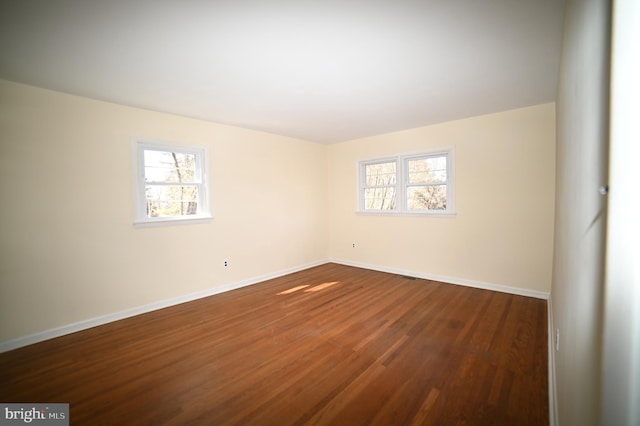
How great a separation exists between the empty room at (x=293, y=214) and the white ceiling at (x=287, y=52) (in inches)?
0.9

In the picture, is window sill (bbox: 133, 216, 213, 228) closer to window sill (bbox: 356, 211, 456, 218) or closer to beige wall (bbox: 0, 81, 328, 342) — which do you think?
beige wall (bbox: 0, 81, 328, 342)

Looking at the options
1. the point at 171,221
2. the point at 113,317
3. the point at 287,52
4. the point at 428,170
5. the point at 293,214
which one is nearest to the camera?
the point at 287,52

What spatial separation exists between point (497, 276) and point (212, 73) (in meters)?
4.46

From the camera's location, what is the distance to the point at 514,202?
3.71 meters

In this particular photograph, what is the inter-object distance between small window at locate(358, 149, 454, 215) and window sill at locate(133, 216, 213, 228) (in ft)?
9.91

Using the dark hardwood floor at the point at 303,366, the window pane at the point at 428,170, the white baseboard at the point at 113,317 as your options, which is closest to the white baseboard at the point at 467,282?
the dark hardwood floor at the point at 303,366

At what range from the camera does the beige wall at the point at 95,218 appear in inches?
103

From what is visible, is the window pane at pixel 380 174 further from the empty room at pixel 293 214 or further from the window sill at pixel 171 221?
the window sill at pixel 171 221

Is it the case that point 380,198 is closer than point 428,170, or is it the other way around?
point 428,170

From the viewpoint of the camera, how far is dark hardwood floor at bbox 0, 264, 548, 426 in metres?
1.73

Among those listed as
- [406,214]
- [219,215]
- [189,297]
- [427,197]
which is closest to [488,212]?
[427,197]

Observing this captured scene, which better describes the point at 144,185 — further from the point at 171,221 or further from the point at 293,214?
the point at 293,214

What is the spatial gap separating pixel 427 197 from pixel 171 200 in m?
4.03

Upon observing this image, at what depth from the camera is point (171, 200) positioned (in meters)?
3.72
